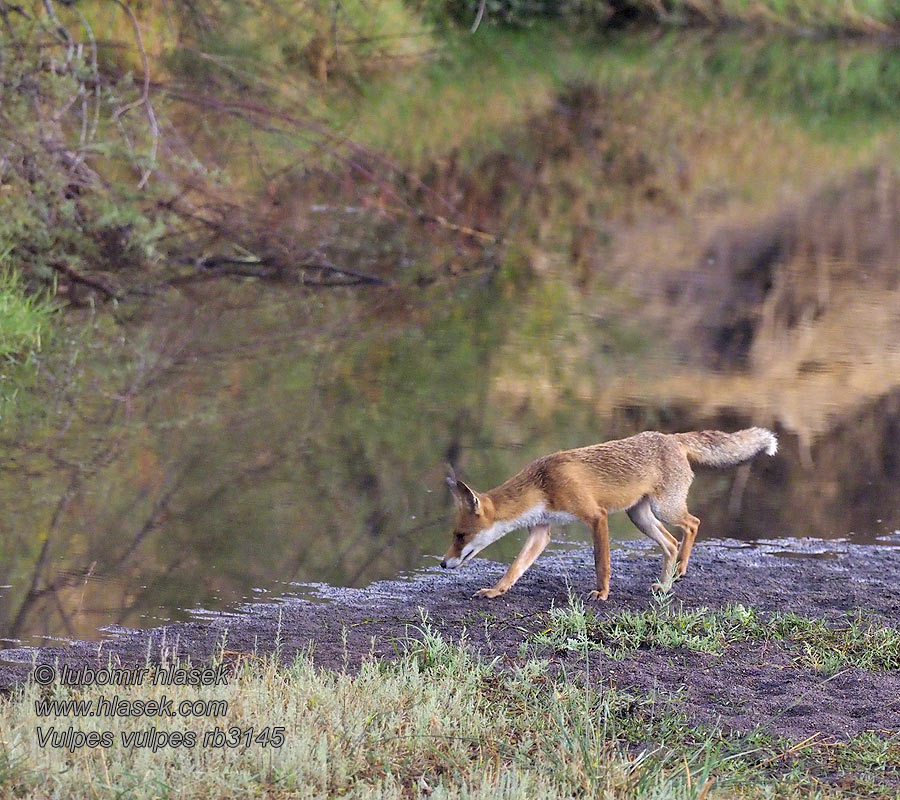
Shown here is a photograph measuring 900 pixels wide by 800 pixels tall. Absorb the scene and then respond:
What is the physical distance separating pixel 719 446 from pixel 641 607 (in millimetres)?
1118

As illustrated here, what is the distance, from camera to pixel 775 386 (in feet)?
36.9

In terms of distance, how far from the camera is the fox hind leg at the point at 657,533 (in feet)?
23.2

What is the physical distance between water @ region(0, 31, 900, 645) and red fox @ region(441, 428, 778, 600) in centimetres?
67

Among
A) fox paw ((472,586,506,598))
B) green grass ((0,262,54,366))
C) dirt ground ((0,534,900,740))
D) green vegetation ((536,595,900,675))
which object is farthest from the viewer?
green grass ((0,262,54,366))

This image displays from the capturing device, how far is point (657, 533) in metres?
7.26

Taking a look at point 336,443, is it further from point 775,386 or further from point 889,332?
point 889,332

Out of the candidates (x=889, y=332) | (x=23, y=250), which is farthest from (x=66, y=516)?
(x=889, y=332)

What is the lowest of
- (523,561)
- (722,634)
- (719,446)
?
(722,634)

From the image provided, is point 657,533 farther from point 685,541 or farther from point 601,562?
point 601,562

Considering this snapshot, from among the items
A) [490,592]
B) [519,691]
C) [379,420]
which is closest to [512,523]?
[490,592]

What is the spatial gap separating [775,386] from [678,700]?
240 inches

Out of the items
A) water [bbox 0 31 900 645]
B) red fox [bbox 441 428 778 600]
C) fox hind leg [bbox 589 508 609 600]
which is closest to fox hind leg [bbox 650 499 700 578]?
red fox [bbox 441 428 778 600]

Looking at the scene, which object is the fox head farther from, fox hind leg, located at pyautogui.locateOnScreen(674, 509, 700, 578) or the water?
fox hind leg, located at pyautogui.locateOnScreen(674, 509, 700, 578)

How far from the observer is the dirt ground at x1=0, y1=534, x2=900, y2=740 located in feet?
18.3
